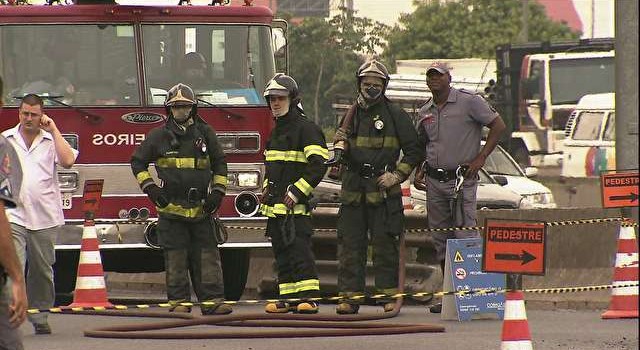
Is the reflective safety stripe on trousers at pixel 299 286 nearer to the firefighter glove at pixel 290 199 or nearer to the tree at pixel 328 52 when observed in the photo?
the firefighter glove at pixel 290 199

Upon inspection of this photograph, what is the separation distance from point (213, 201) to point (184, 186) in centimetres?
26

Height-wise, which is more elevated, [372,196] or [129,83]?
[129,83]

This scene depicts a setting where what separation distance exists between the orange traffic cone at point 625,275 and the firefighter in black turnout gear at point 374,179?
1678 mm

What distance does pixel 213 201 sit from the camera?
43.8 feet

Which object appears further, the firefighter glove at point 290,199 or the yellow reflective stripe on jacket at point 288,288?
the yellow reflective stripe on jacket at point 288,288

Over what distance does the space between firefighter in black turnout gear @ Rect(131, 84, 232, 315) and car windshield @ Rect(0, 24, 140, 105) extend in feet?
4.70

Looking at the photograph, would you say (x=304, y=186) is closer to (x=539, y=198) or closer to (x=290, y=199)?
(x=290, y=199)

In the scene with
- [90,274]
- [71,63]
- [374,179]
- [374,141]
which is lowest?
[90,274]

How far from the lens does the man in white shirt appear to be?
12094mm

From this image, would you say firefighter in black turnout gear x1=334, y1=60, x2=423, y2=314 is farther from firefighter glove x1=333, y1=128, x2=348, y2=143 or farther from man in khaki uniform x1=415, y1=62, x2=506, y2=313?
man in khaki uniform x1=415, y1=62, x2=506, y2=313

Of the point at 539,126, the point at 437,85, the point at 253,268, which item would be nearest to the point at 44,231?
the point at 437,85

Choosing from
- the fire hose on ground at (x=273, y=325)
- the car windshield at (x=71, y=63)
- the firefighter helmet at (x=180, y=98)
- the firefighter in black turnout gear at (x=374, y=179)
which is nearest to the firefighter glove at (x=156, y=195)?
the firefighter helmet at (x=180, y=98)

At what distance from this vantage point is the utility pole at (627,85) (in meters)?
12.9

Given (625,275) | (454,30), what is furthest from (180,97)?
(454,30)
